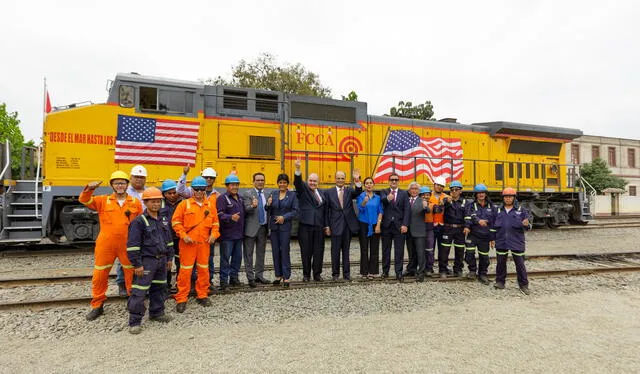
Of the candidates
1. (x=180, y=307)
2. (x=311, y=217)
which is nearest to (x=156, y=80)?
(x=311, y=217)

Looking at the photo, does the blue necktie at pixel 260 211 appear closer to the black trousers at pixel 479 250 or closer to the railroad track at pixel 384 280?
the railroad track at pixel 384 280

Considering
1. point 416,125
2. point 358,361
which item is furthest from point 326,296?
point 416,125

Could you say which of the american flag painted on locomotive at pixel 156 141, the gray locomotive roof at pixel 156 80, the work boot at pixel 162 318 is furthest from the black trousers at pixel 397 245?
the gray locomotive roof at pixel 156 80

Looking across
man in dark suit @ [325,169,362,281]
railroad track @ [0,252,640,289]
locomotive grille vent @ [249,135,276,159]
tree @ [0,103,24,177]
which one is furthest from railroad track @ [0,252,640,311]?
tree @ [0,103,24,177]

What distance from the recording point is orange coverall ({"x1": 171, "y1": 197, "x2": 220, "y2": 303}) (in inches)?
173

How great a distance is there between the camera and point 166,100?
317 inches

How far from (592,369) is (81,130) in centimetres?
889

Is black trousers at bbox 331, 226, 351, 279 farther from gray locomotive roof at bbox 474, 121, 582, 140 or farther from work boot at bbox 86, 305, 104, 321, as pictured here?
gray locomotive roof at bbox 474, 121, 582, 140

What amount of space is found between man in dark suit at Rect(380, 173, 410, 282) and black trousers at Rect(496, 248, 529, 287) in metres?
1.47

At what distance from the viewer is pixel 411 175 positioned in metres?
10.6

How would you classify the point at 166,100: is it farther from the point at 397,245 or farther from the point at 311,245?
the point at 397,245

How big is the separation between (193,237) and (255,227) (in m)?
1.07

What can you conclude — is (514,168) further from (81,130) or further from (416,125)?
(81,130)

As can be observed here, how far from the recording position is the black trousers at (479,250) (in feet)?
19.0
